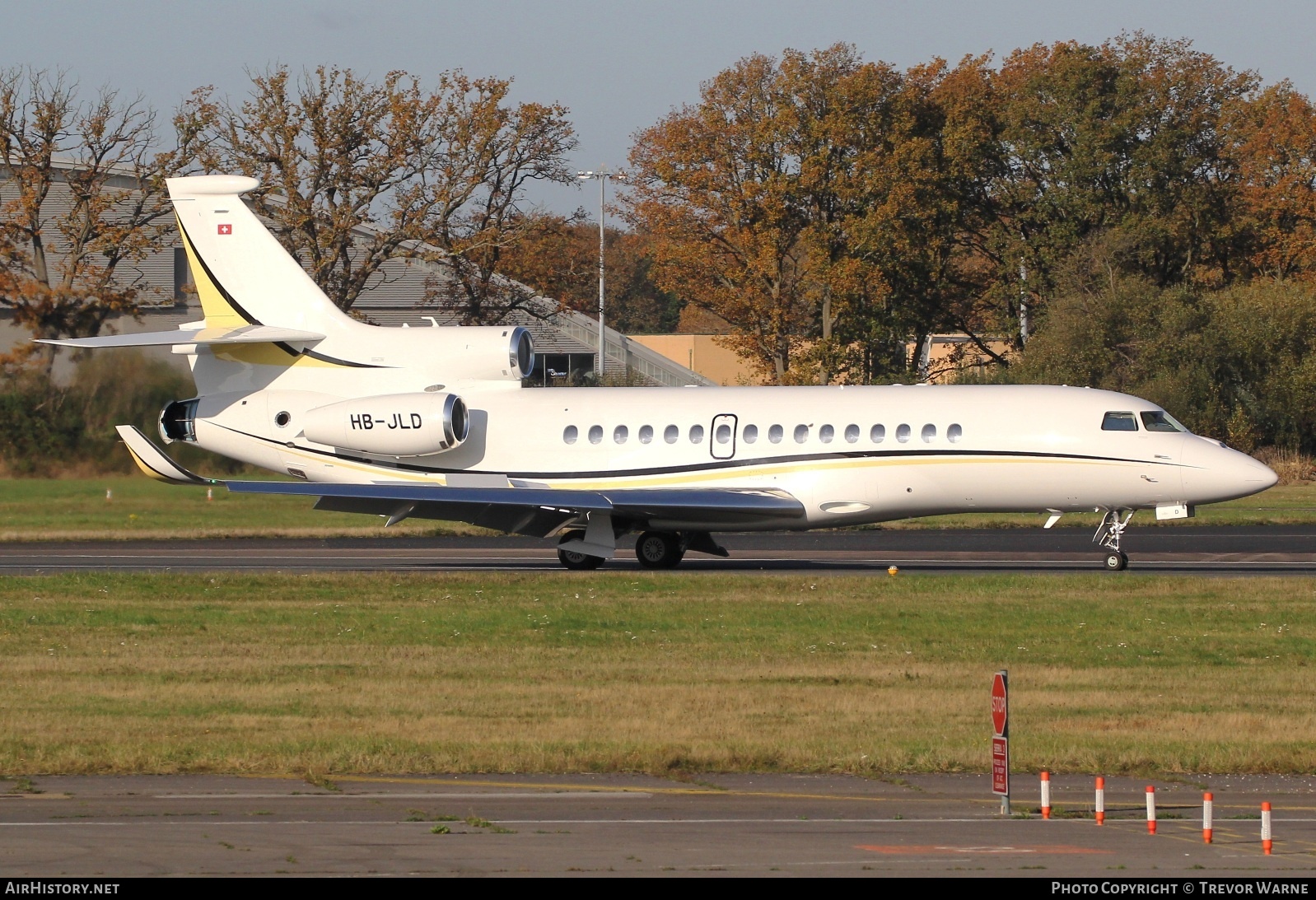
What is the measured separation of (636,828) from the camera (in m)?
10.1

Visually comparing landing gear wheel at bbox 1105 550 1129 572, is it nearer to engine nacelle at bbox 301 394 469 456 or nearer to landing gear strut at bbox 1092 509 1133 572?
landing gear strut at bbox 1092 509 1133 572

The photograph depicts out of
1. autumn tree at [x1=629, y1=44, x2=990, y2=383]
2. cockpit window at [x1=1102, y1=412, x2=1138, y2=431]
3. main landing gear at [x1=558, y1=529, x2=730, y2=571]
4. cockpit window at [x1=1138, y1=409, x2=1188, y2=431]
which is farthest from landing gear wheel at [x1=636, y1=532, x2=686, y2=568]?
autumn tree at [x1=629, y1=44, x2=990, y2=383]

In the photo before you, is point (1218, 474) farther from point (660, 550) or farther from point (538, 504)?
point (538, 504)

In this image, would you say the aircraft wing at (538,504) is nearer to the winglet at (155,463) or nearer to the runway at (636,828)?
the winglet at (155,463)

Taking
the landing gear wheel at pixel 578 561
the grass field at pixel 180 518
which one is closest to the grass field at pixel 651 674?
the landing gear wheel at pixel 578 561

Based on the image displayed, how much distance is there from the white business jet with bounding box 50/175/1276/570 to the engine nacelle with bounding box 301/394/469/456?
37 millimetres

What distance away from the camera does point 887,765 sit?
12672mm

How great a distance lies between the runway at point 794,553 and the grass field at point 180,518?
51.4 inches

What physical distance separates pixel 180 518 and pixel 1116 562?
924 inches

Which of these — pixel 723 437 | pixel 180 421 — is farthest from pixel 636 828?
pixel 180 421

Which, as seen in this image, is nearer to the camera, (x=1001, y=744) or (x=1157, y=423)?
(x=1001, y=744)

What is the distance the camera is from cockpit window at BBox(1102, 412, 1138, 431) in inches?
1084

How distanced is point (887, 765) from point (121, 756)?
6.14m

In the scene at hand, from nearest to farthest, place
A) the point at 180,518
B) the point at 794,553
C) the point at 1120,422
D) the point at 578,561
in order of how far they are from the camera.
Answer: the point at 1120,422, the point at 578,561, the point at 794,553, the point at 180,518
